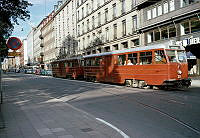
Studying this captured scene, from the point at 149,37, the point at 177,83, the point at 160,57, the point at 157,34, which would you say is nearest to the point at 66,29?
the point at 149,37

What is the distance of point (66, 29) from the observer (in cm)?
5972

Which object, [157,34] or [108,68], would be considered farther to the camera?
[157,34]

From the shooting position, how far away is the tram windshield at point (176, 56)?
14266 millimetres

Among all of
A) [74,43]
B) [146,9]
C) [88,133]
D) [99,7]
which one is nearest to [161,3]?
[146,9]

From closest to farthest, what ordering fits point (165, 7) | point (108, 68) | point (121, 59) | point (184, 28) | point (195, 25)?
1. point (121, 59)
2. point (108, 68)
3. point (195, 25)
4. point (184, 28)
5. point (165, 7)

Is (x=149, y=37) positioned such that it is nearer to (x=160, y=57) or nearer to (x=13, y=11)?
(x=160, y=57)

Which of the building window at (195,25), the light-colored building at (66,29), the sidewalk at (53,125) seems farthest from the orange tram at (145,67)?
the light-colored building at (66,29)

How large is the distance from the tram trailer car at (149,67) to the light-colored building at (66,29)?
2905 centimetres

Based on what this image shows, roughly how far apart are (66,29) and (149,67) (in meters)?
47.3

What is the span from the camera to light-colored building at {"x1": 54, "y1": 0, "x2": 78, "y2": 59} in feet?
167

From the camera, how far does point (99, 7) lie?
4075 centimetres

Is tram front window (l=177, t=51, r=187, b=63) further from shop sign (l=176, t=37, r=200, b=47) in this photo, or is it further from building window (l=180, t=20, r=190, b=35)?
building window (l=180, t=20, r=190, b=35)

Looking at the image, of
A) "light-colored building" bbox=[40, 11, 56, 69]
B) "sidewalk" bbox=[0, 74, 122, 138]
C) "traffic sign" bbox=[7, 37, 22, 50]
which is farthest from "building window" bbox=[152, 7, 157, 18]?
"light-colored building" bbox=[40, 11, 56, 69]

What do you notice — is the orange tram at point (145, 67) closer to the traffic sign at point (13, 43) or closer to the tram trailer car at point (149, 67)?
the tram trailer car at point (149, 67)
